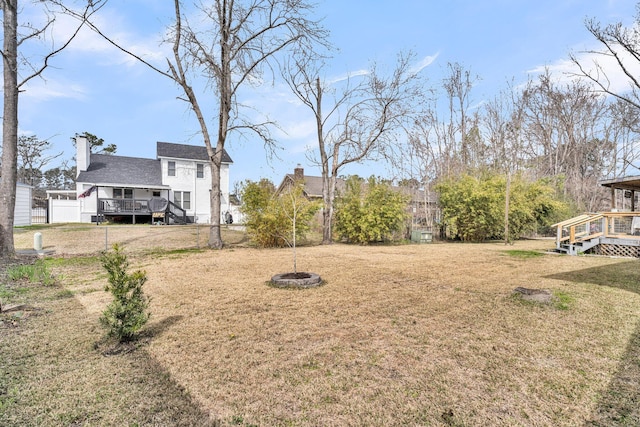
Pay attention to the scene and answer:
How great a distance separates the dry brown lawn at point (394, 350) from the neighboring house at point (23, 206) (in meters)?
17.9

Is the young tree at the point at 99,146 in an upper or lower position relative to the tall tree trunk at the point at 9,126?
upper

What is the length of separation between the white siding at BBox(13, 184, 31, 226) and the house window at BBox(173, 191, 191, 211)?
881cm

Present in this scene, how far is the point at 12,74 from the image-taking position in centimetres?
891

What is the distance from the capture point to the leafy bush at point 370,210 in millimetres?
13953

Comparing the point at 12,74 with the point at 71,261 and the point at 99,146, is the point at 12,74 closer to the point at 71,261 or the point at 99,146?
the point at 71,261

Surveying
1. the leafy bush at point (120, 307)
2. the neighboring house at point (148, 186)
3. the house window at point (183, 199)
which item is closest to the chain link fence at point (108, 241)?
the neighboring house at point (148, 186)

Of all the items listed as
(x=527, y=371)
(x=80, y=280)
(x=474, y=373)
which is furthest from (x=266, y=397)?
(x=80, y=280)

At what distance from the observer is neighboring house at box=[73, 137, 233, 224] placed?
22.4 meters

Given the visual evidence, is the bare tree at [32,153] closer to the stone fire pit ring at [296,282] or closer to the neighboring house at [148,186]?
the neighboring house at [148,186]

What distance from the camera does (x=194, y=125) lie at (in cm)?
1252

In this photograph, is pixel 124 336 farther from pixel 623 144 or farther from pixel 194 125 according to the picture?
pixel 623 144

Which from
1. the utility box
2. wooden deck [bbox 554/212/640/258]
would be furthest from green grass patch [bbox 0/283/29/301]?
wooden deck [bbox 554/212/640/258]

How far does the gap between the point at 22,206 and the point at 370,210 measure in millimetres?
21796

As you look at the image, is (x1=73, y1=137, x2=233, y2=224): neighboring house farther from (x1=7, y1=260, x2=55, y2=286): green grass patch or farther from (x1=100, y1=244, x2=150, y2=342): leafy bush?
(x1=100, y1=244, x2=150, y2=342): leafy bush
